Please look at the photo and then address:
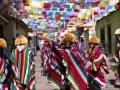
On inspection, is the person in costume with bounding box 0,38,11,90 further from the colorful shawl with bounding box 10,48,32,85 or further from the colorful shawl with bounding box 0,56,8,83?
the colorful shawl with bounding box 10,48,32,85

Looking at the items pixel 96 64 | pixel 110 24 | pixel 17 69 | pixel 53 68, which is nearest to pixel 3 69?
pixel 17 69

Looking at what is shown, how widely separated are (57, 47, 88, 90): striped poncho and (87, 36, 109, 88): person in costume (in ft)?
3.90

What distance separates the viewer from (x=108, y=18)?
36719 millimetres

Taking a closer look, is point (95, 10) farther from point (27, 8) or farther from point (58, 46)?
point (58, 46)

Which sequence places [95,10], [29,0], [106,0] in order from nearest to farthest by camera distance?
[29,0], [106,0], [95,10]

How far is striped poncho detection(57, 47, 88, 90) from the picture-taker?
925 centimetres

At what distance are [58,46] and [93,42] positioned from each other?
1096mm

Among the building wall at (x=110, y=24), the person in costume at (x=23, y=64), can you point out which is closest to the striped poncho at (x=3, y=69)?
the person in costume at (x=23, y=64)

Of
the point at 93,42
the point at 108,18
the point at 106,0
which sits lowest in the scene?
the point at 108,18

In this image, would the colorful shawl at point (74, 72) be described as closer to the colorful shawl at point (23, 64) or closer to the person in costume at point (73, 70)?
the person in costume at point (73, 70)

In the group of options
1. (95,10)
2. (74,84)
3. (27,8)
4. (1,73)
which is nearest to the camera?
(1,73)

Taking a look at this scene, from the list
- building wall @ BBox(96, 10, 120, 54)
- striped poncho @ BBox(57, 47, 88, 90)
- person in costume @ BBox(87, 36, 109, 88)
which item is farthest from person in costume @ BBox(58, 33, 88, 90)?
building wall @ BBox(96, 10, 120, 54)

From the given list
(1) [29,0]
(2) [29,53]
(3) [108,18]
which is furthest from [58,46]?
(3) [108,18]

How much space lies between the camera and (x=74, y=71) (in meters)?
9.27
